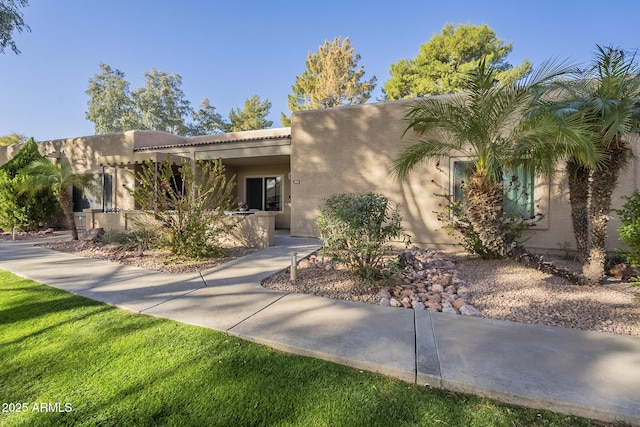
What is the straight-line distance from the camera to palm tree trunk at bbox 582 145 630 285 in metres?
5.07

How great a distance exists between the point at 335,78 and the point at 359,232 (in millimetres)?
24537

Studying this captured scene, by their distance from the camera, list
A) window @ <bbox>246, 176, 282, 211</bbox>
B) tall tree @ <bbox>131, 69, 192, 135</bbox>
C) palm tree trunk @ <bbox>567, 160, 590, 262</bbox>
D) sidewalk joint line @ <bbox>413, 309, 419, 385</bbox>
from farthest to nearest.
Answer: tall tree @ <bbox>131, 69, 192, 135</bbox>, window @ <bbox>246, 176, 282, 211</bbox>, palm tree trunk @ <bbox>567, 160, 590, 262</bbox>, sidewalk joint line @ <bbox>413, 309, 419, 385</bbox>

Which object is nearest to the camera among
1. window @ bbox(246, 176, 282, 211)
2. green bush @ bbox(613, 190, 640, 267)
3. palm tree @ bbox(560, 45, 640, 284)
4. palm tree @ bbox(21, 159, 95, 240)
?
green bush @ bbox(613, 190, 640, 267)

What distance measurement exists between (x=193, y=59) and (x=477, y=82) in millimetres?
21657

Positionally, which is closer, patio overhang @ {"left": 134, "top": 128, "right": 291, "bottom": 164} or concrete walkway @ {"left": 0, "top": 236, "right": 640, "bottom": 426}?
concrete walkway @ {"left": 0, "top": 236, "right": 640, "bottom": 426}

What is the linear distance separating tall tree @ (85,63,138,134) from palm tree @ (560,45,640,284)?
39.5 m

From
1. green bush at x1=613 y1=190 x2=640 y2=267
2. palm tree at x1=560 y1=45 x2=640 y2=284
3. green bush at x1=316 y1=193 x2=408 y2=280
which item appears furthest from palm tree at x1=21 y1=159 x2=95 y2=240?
green bush at x1=613 y1=190 x2=640 y2=267

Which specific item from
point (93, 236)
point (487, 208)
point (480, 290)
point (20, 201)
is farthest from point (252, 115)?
point (480, 290)

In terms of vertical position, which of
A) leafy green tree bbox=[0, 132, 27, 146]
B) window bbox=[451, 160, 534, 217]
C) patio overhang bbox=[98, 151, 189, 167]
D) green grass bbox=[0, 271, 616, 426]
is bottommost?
green grass bbox=[0, 271, 616, 426]

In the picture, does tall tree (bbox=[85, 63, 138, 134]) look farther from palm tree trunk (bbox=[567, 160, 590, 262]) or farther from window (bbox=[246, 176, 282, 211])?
palm tree trunk (bbox=[567, 160, 590, 262])

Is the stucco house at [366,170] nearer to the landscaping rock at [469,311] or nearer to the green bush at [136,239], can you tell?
the green bush at [136,239]

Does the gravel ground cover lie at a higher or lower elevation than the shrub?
lower

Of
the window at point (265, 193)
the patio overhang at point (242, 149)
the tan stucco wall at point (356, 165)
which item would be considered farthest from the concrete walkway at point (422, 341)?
the window at point (265, 193)

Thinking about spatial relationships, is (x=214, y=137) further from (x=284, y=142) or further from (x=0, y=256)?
(x=0, y=256)
